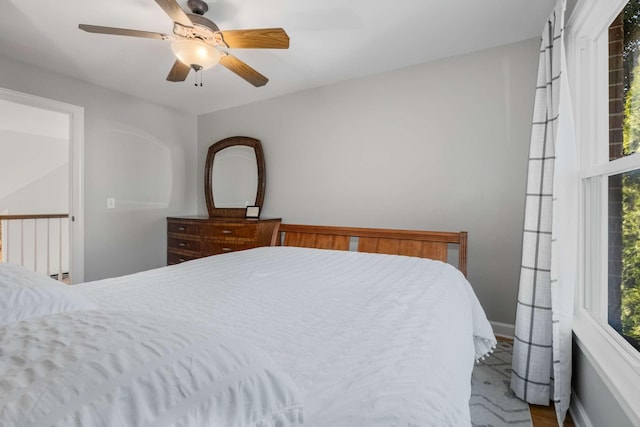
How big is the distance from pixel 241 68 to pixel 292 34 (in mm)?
488

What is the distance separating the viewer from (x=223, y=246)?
311cm

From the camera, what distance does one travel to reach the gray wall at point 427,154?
91.0 inches

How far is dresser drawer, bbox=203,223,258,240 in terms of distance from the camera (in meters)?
2.97

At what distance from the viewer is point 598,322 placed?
146cm

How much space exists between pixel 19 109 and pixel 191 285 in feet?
14.6

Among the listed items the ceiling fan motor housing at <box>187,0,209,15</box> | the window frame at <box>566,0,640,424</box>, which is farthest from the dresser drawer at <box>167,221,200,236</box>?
the window frame at <box>566,0,640,424</box>

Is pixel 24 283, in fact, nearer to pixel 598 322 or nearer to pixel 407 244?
pixel 407 244

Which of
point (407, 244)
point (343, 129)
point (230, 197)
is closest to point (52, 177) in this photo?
point (230, 197)

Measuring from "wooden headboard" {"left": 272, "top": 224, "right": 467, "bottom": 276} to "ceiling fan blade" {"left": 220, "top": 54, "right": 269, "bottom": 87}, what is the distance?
1.31 metres

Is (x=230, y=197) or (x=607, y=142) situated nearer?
(x=607, y=142)

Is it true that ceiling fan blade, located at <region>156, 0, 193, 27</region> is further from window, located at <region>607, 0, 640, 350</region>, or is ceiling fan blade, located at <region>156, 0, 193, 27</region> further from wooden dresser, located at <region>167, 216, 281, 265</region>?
window, located at <region>607, 0, 640, 350</region>

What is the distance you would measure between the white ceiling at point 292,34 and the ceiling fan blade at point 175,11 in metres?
0.36

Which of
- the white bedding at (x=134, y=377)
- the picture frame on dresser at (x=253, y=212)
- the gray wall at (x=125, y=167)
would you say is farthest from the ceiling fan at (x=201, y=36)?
the picture frame on dresser at (x=253, y=212)

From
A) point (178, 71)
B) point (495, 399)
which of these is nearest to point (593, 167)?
point (495, 399)
